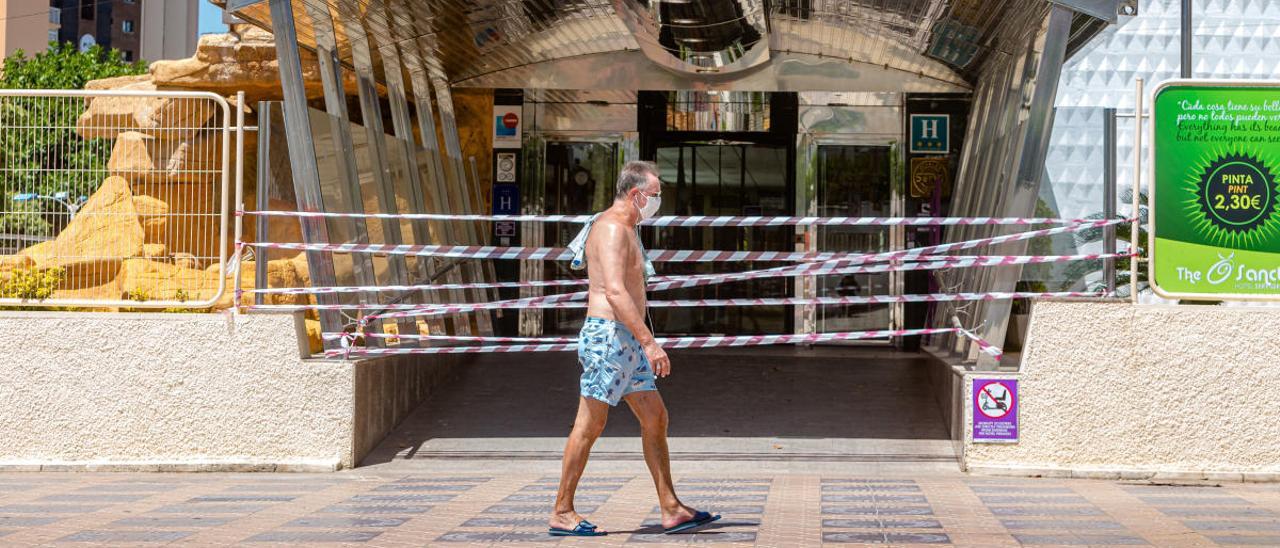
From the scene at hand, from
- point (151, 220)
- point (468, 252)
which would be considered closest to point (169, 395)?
point (151, 220)

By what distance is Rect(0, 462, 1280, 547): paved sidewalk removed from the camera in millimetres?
5969

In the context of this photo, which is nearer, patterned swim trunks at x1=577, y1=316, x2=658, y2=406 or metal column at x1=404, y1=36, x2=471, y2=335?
patterned swim trunks at x1=577, y1=316, x2=658, y2=406

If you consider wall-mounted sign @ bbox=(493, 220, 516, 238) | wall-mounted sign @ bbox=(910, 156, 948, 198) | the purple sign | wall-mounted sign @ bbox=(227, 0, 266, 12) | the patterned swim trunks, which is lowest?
the purple sign

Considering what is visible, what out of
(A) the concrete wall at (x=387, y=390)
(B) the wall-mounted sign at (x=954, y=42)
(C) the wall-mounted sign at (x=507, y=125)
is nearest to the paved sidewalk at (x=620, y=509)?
(A) the concrete wall at (x=387, y=390)

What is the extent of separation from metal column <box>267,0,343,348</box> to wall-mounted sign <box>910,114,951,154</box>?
7546mm

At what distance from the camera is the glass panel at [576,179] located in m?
15.4

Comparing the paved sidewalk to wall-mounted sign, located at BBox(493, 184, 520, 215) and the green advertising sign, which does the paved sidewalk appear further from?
wall-mounted sign, located at BBox(493, 184, 520, 215)

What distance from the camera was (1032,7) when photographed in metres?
10.0

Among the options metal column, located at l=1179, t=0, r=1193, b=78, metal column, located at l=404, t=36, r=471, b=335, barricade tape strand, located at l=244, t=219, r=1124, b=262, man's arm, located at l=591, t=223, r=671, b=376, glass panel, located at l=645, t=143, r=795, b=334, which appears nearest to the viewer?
man's arm, located at l=591, t=223, r=671, b=376

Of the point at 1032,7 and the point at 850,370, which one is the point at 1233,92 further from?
the point at 850,370

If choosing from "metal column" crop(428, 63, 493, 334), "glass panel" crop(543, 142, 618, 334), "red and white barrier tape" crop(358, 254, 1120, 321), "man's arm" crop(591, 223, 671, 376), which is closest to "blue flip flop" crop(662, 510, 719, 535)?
"man's arm" crop(591, 223, 671, 376)

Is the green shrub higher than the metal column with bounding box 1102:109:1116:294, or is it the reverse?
the metal column with bounding box 1102:109:1116:294

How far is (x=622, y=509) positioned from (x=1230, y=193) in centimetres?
447

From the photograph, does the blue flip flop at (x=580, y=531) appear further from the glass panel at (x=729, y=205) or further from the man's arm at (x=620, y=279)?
the glass panel at (x=729, y=205)
